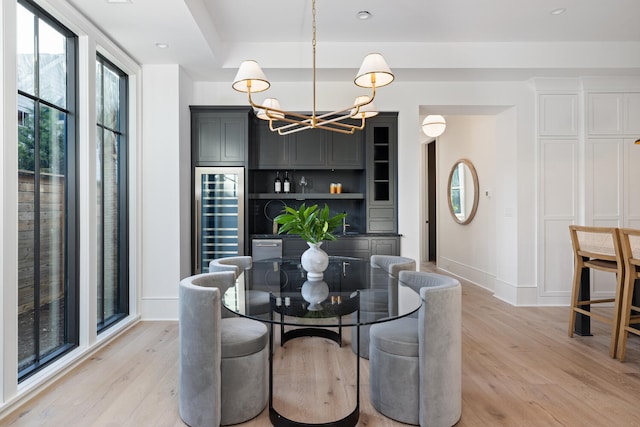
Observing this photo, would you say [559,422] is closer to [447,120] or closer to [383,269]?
[383,269]

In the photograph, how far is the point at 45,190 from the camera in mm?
2561

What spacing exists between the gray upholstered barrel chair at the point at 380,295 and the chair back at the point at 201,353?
0.76 m

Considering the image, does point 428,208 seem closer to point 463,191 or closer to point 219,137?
point 463,191

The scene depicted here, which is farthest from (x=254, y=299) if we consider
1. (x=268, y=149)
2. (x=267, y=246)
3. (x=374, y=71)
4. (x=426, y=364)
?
(x=268, y=149)

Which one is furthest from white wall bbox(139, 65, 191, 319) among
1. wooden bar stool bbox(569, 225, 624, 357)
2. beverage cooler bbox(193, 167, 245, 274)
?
wooden bar stool bbox(569, 225, 624, 357)

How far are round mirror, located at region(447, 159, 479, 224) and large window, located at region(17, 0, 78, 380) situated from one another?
17.0 feet

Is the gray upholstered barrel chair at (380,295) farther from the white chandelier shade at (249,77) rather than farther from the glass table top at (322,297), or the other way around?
the white chandelier shade at (249,77)

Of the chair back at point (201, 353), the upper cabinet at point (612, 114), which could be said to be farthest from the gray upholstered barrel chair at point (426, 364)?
the upper cabinet at point (612, 114)

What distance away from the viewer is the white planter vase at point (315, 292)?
1.71 meters

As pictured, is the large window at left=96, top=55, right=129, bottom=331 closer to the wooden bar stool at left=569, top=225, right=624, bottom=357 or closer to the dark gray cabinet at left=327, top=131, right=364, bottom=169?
the dark gray cabinet at left=327, top=131, right=364, bottom=169

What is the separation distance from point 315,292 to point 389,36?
122 inches

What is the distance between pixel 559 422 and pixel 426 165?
6508mm

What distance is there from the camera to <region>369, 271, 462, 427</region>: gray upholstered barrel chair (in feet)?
5.90

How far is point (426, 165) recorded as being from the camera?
7.97m
